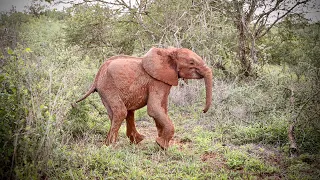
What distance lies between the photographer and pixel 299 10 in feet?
33.4

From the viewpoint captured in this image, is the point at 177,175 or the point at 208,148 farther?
the point at 208,148

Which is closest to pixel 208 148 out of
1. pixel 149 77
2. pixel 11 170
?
pixel 149 77

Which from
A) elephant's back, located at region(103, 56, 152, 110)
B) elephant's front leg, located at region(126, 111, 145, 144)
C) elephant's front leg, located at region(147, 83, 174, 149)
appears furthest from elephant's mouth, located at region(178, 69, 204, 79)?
elephant's front leg, located at region(126, 111, 145, 144)

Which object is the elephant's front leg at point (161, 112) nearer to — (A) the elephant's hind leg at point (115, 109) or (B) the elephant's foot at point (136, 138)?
(A) the elephant's hind leg at point (115, 109)

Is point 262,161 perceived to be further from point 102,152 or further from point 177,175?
point 102,152

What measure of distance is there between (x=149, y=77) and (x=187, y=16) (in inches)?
221

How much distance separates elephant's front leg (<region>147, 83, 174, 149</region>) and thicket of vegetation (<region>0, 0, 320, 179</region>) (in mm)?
238

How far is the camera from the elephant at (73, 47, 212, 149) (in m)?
4.91

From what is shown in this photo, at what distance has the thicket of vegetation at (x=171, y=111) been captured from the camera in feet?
11.1

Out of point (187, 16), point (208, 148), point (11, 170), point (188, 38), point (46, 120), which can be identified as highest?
point (187, 16)

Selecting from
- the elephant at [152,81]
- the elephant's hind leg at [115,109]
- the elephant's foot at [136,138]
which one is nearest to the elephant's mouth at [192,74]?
the elephant at [152,81]

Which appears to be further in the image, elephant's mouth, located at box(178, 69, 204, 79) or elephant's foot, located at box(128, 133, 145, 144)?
elephant's foot, located at box(128, 133, 145, 144)

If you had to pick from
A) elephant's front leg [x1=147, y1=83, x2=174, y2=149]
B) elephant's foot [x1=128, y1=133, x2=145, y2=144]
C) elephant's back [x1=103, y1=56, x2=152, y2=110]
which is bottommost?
elephant's foot [x1=128, y1=133, x2=145, y2=144]

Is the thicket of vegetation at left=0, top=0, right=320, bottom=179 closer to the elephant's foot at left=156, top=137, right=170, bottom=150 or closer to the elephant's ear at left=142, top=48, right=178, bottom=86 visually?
the elephant's foot at left=156, top=137, right=170, bottom=150
